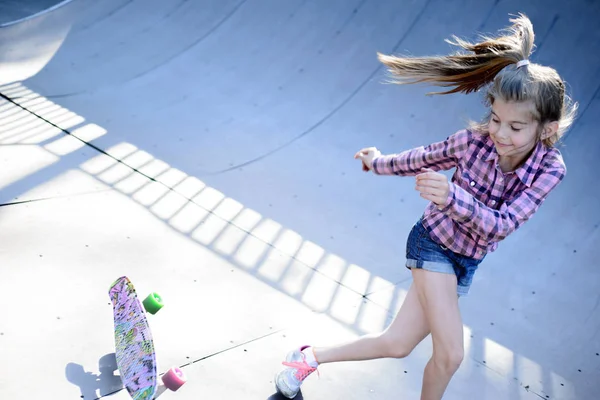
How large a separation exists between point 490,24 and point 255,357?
3.93 m

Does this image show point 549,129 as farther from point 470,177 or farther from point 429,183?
point 429,183

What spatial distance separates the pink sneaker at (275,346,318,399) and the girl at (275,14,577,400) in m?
0.24

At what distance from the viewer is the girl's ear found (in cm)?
213

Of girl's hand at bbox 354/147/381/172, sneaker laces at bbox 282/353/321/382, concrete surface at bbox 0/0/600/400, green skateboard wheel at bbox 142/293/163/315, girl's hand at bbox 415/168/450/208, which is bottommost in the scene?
concrete surface at bbox 0/0/600/400

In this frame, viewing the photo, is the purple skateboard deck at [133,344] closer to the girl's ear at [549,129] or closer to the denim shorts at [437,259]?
the denim shorts at [437,259]

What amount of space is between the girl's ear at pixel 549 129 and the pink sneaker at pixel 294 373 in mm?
1183

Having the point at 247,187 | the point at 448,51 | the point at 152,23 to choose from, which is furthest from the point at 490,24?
the point at 152,23

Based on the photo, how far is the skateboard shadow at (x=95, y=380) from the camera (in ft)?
8.59

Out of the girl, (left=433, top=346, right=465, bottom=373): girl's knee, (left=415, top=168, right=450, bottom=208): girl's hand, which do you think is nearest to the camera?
(left=415, top=168, right=450, bottom=208): girl's hand

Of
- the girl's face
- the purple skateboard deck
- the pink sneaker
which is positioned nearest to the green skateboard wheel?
the purple skateboard deck

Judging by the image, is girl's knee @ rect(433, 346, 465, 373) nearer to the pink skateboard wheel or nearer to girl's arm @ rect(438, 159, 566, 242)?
girl's arm @ rect(438, 159, 566, 242)

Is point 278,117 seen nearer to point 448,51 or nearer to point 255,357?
point 448,51

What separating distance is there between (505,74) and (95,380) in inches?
71.1

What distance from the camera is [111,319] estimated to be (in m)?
3.06
